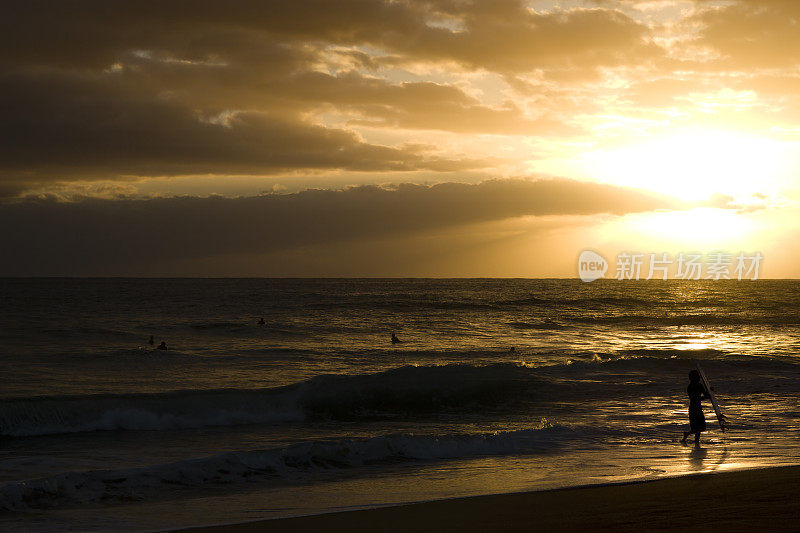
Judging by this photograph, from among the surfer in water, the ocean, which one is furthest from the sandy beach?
the surfer in water

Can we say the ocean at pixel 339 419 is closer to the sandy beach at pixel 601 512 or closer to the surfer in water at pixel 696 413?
the surfer in water at pixel 696 413

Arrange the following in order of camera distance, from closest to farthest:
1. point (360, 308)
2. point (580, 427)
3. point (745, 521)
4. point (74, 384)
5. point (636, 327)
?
point (745, 521) < point (580, 427) < point (74, 384) < point (636, 327) < point (360, 308)

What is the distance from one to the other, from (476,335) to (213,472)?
3209 cm

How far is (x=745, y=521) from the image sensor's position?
780cm

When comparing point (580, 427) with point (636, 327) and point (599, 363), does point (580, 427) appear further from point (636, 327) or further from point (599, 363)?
point (636, 327)

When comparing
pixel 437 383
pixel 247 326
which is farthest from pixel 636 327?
pixel 437 383

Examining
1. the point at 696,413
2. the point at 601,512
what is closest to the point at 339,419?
the point at 696,413

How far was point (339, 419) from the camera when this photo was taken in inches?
757

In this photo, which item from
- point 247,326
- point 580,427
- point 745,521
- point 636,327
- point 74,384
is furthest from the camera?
point 636,327

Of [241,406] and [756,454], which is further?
[241,406]

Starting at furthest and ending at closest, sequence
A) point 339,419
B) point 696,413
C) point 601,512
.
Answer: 1. point 339,419
2. point 696,413
3. point 601,512

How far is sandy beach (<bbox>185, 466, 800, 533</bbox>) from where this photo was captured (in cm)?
787

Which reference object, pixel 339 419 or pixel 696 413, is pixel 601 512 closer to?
pixel 696 413

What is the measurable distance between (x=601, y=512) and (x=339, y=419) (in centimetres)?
1156
